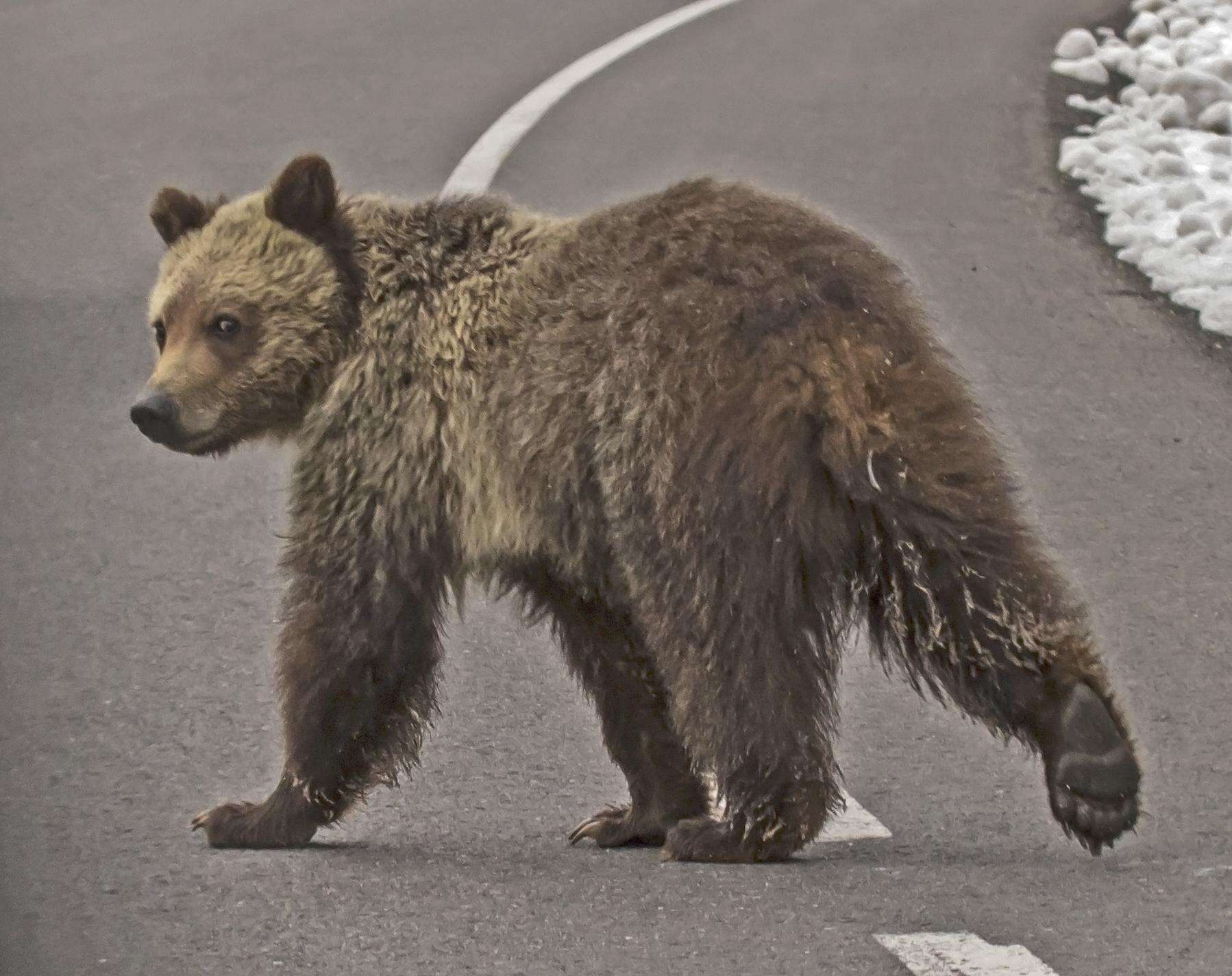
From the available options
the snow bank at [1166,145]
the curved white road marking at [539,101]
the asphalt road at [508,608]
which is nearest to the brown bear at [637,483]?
the asphalt road at [508,608]

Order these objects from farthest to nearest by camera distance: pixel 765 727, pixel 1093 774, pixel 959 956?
pixel 765 727 → pixel 1093 774 → pixel 959 956

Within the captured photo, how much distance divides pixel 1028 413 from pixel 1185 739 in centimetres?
313

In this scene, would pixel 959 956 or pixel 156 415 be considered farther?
pixel 156 415

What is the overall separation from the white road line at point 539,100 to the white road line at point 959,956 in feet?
21.6

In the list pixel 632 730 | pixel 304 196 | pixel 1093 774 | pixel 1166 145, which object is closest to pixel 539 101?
pixel 1166 145

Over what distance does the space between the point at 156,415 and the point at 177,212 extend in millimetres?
609

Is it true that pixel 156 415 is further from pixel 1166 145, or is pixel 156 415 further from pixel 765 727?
pixel 1166 145

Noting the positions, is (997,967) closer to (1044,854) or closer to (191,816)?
(1044,854)

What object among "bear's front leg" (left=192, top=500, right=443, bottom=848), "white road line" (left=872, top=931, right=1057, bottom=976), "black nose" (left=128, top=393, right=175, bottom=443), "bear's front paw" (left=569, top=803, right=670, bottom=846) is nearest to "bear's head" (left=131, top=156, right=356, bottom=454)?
"black nose" (left=128, top=393, right=175, bottom=443)

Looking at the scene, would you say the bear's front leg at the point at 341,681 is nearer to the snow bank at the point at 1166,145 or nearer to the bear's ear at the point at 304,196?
the bear's ear at the point at 304,196

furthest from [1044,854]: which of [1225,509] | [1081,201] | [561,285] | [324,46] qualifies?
[324,46]

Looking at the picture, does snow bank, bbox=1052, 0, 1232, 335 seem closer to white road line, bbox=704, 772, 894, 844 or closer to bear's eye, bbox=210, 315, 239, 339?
white road line, bbox=704, 772, 894, 844

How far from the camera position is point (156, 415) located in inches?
221

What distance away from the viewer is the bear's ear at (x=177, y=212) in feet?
19.2
